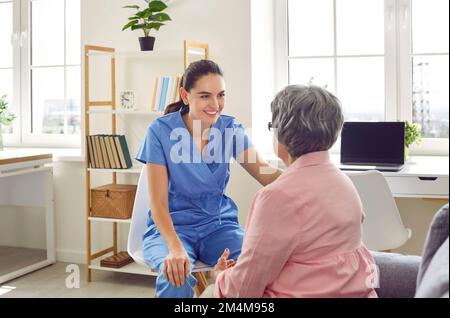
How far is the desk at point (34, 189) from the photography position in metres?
3.70

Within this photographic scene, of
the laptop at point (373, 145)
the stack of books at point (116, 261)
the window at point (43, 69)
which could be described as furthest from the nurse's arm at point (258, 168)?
the window at point (43, 69)

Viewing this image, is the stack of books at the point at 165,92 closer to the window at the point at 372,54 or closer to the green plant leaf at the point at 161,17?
the green plant leaf at the point at 161,17

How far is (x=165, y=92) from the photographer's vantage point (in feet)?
11.1

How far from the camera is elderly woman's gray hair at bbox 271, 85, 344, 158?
1.39 meters

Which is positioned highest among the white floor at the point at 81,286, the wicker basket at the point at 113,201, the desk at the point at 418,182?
the desk at the point at 418,182

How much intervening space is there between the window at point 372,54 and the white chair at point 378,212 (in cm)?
111

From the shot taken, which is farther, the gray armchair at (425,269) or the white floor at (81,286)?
the white floor at (81,286)

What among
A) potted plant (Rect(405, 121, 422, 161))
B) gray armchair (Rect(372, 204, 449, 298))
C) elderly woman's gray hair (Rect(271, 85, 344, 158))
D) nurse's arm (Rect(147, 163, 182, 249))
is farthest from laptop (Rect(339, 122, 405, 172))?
Result: elderly woman's gray hair (Rect(271, 85, 344, 158))

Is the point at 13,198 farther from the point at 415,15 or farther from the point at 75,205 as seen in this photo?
the point at 415,15

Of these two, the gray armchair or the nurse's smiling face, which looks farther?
the nurse's smiling face

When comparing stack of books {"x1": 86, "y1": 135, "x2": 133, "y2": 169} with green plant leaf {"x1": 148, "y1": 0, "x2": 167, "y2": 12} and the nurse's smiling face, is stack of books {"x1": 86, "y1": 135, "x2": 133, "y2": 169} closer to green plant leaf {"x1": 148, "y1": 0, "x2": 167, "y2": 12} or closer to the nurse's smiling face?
green plant leaf {"x1": 148, "y1": 0, "x2": 167, "y2": 12}

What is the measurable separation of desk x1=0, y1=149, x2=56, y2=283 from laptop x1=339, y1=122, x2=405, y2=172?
6.13 ft
